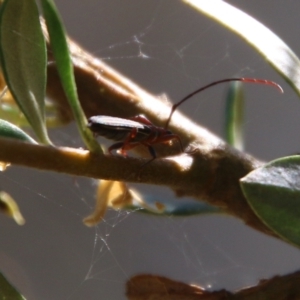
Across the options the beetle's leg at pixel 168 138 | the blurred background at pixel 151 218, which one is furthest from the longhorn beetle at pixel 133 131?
the blurred background at pixel 151 218

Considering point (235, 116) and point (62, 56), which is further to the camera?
point (235, 116)

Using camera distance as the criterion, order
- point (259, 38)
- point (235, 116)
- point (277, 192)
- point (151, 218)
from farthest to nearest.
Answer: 1. point (151, 218)
2. point (235, 116)
3. point (259, 38)
4. point (277, 192)

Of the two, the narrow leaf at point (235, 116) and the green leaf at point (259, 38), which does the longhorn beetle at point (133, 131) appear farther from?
the narrow leaf at point (235, 116)

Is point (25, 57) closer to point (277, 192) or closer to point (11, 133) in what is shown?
point (11, 133)

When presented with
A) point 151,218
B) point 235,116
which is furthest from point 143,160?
point 151,218

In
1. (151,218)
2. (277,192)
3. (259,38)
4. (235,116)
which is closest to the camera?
(277,192)

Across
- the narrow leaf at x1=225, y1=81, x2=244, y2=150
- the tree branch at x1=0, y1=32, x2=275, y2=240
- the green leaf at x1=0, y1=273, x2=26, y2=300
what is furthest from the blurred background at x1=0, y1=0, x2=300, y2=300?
the green leaf at x1=0, y1=273, x2=26, y2=300
